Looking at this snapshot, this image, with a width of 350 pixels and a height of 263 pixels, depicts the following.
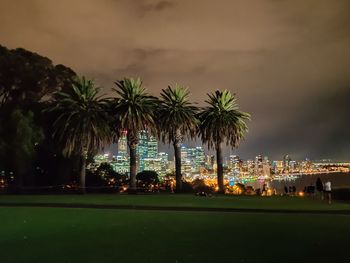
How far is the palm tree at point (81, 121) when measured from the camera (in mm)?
50281

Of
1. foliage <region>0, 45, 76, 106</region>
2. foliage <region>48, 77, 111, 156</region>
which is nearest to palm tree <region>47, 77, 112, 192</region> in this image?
foliage <region>48, 77, 111, 156</region>

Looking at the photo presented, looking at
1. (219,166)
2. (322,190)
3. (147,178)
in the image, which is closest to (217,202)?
(322,190)

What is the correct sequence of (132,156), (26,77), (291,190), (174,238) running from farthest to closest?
(26,77) < (291,190) < (132,156) < (174,238)

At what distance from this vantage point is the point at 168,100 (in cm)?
5631

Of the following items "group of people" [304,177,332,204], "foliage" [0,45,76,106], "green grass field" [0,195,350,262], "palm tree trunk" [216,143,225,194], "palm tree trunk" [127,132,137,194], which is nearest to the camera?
"green grass field" [0,195,350,262]

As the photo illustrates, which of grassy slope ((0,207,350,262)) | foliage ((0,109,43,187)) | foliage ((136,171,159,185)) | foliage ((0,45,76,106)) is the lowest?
grassy slope ((0,207,350,262))

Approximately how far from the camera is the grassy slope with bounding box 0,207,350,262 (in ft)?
41.3

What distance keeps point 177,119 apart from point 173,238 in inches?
1542

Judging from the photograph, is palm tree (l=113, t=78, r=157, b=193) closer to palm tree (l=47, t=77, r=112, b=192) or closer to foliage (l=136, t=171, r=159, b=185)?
palm tree (l=47, t=77, r=112, b=192)

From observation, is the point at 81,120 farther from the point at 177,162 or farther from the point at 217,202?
the point at 217,202

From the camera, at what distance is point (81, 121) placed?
50562 mm

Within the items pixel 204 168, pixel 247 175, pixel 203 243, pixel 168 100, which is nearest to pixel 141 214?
pixel 203 243

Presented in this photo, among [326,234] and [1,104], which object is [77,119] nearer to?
[1,104]

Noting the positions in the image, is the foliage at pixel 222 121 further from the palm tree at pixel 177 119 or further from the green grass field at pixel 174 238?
the green grass field at pixel 174 238
